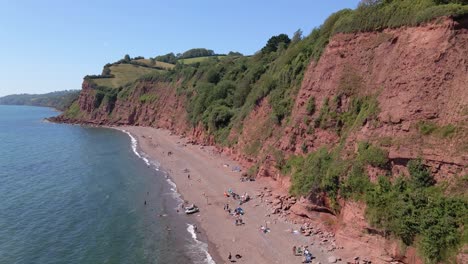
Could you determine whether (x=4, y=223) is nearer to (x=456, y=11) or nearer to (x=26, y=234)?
(x=26, y=234)

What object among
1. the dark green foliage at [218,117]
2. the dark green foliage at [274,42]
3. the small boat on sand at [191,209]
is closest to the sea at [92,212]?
the small boat on sand at [191,209]

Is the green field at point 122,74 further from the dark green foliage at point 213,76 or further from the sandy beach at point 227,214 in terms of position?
the sandy beach at point 227,214

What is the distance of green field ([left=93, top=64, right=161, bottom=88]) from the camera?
148m

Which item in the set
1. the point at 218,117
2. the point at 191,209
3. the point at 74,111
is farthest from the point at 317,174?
the point at 74,111

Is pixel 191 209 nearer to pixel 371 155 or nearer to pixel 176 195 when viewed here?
pixel 176 195

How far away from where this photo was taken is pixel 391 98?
106 ft

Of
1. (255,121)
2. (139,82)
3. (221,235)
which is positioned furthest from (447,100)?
(139,82)

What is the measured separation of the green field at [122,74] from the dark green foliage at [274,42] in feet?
222

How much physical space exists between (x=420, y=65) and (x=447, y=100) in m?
4.02

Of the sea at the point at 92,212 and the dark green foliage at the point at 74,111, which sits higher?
the dark green foliage at the point at 74,111

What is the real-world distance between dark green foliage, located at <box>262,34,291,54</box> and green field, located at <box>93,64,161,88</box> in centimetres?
6764

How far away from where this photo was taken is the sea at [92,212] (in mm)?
32312

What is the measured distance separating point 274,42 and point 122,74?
9082 centimetres

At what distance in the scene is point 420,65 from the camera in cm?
3086
